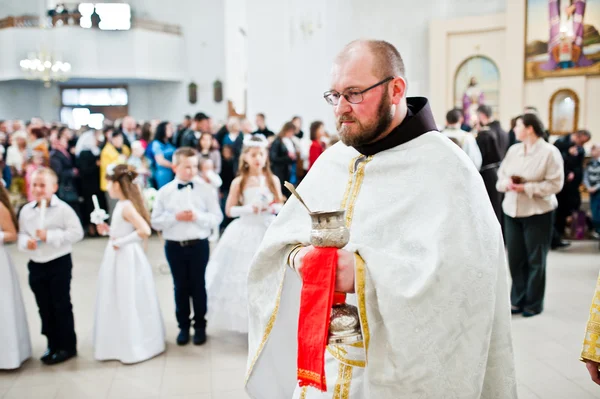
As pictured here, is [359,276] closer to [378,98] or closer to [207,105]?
[378,98]

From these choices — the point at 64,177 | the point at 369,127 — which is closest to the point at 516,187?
the point at 369,127

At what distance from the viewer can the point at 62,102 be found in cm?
2514

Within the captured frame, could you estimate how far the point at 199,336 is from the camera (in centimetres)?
529

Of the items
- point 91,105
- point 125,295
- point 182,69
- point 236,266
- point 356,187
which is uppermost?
point 182,69

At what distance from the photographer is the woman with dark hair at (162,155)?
9.98 metres

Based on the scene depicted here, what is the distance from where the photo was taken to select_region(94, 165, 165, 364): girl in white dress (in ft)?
16.0

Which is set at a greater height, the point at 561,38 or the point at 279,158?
the point at 561,38

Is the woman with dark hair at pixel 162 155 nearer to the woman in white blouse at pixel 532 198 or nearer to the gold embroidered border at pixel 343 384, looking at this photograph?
the woman in white blouse at pixel 532 198

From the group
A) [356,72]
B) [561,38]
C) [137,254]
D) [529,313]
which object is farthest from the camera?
[561,38]

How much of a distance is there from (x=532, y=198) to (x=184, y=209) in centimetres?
331

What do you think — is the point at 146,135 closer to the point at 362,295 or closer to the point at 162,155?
the point at 162,155

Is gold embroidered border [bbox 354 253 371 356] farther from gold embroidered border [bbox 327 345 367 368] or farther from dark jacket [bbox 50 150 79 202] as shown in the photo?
dark jacket [bbox 50 150 79 202]

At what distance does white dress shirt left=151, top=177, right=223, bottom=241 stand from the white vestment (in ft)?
9.71

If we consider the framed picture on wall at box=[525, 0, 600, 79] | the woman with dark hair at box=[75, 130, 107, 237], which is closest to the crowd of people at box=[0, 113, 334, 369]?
the woman with dark hair at box=[75, 130, 107, 237]
